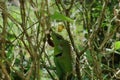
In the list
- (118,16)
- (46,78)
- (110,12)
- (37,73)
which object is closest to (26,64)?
(46,78)

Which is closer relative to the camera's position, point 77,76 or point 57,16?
point 57,16

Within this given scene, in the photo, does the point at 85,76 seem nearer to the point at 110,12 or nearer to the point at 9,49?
the point at 9,49

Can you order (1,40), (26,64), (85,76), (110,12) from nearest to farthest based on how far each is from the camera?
(1,40)
(85,76)
(26,64)
(110,12)

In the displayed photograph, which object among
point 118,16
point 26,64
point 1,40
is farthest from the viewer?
point 26,64

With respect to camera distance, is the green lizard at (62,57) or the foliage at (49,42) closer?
the foliage at (49,42)

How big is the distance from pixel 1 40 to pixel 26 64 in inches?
23.9

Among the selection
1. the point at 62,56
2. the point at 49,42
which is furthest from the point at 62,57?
the point at 49,42

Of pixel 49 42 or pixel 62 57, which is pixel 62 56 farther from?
pixel 49 42

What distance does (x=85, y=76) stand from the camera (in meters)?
1.44

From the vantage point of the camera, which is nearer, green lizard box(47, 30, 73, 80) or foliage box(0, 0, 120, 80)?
foliage box(0, 0, 120, 80)

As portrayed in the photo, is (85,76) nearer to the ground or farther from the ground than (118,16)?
nearer to the ground

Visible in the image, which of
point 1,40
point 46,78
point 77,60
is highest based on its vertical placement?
point 1,40

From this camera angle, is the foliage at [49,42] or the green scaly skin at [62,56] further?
the green scaly skin at [62,56]

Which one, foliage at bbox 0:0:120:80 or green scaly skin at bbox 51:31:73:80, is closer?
foliage at bbox 0:0:120:80
